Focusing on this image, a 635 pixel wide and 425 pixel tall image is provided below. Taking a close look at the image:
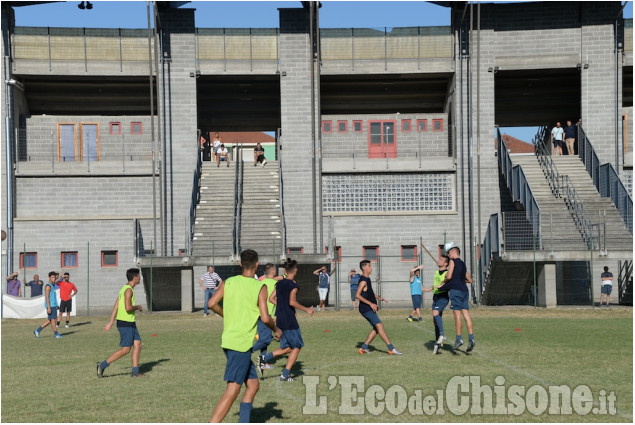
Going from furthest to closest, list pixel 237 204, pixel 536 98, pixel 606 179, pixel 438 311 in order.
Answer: pixel 536 98, pixel 237 204, pixel 606 179, pixel 438 311

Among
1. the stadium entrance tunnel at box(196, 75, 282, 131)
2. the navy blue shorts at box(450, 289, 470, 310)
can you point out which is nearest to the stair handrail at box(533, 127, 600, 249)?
the stadium entrance tunnel at box(196, 75, 282, 131)

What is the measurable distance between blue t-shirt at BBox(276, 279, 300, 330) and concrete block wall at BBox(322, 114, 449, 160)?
1125 inches

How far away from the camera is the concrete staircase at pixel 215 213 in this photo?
37594 mm

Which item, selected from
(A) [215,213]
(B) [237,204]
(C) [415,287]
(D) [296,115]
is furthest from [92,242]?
(C) [415,287]

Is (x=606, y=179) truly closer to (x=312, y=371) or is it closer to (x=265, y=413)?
(x=312, y=371)

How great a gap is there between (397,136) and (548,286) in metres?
12.7

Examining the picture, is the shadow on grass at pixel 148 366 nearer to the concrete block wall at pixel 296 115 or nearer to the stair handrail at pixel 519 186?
the stair handrail at pixel 519 186

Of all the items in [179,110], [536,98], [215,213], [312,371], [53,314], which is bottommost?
[53,314]

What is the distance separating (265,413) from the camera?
434 inches

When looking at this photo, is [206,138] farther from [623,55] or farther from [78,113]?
[623,55]

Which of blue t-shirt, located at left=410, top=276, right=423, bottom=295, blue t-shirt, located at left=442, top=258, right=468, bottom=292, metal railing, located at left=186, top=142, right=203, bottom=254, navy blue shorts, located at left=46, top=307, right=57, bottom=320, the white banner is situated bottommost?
the white banner

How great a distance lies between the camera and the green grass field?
436 inches

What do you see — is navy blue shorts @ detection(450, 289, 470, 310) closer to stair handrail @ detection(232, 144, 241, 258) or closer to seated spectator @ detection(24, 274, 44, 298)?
stair handrail @ detection(232, 144, 241, 258)

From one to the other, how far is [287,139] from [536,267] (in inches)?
499
